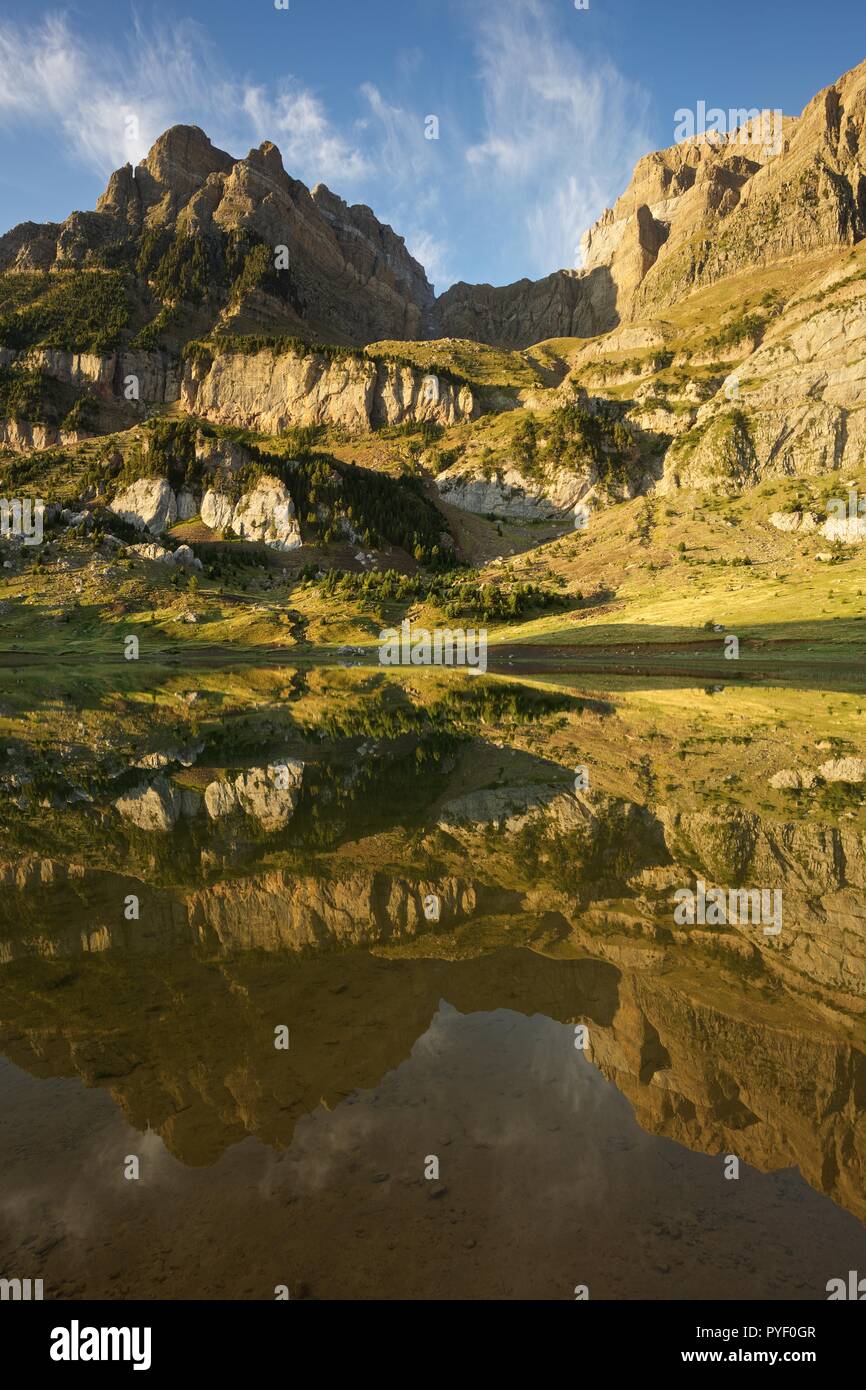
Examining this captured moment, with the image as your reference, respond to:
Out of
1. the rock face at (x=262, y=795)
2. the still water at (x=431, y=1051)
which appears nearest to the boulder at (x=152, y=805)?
the still water at (x=431, y=1051)

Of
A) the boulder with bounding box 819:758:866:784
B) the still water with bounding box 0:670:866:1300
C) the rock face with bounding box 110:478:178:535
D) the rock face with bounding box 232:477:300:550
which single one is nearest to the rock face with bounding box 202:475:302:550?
the rock face with bounding box 232:477:300:550

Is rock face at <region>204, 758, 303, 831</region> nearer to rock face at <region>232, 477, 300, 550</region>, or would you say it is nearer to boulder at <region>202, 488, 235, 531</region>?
rock face at <region>232, 477, 300, 550</region>

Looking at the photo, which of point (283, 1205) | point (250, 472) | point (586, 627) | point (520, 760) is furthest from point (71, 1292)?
point (250, 472)

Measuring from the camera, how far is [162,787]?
80.2ft

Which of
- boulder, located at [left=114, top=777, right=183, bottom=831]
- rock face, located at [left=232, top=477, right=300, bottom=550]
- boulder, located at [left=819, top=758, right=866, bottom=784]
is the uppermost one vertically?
rock face, located at [left=232, top=477, right=300, bottom=550]

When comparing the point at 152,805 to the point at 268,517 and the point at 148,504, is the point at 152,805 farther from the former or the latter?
the point at 148,504

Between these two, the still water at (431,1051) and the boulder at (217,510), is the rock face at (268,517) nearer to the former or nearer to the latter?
the boulder at (217,510)

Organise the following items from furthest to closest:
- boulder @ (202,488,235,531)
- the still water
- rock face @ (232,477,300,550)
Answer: boulder @ (202,488,235,531)
rock face @ (232,477,300,550)
the still water

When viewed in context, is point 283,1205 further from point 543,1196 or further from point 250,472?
point 250,472

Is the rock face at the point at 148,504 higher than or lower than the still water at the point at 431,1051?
higher

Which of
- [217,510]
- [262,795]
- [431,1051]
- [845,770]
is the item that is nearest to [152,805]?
[262,795]

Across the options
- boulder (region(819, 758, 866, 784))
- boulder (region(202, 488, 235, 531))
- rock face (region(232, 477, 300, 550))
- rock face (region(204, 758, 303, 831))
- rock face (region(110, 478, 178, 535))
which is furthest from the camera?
boulder (region(202, 488, 235, 531))

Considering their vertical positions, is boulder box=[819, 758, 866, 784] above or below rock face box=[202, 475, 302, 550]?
below

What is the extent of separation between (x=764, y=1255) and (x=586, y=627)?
102304 millimetres
